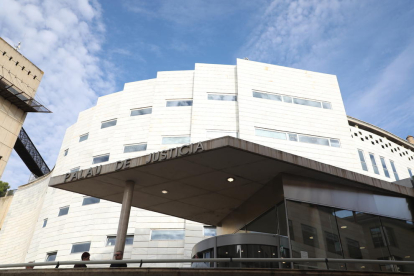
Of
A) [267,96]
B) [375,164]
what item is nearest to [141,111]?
[267,96]

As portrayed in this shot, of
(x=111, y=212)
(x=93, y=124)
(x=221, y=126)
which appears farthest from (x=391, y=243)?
(x=93, y=124)

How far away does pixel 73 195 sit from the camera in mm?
34844

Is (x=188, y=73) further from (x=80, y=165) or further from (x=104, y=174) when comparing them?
(x=104, y=174)

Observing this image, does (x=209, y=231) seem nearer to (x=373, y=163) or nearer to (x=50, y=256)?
(x=50, y=256)

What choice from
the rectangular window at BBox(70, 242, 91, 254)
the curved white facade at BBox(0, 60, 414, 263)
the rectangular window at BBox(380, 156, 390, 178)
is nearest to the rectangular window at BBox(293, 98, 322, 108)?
the curved white facade at BBox(0, 60, 414, 263)

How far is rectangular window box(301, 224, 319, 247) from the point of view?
13242mm

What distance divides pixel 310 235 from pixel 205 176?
16.6 feet

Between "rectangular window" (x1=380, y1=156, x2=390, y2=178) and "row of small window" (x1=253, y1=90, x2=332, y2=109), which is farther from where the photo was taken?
"rectangular window" (x1=380, y1=156, x2=390, y2=178)

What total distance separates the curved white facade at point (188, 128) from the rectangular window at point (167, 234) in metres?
0.37

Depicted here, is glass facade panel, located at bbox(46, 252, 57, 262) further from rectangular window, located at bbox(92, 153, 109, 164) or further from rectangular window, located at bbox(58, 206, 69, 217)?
rectangular window, located at bbox(92, 153, 109, 164)

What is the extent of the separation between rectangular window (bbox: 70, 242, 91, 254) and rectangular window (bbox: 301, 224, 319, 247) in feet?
74.7

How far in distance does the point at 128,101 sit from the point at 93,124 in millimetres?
5148

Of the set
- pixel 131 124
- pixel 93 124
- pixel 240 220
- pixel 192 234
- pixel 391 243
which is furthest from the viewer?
pixel 93 124

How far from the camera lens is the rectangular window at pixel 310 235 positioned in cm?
1324
